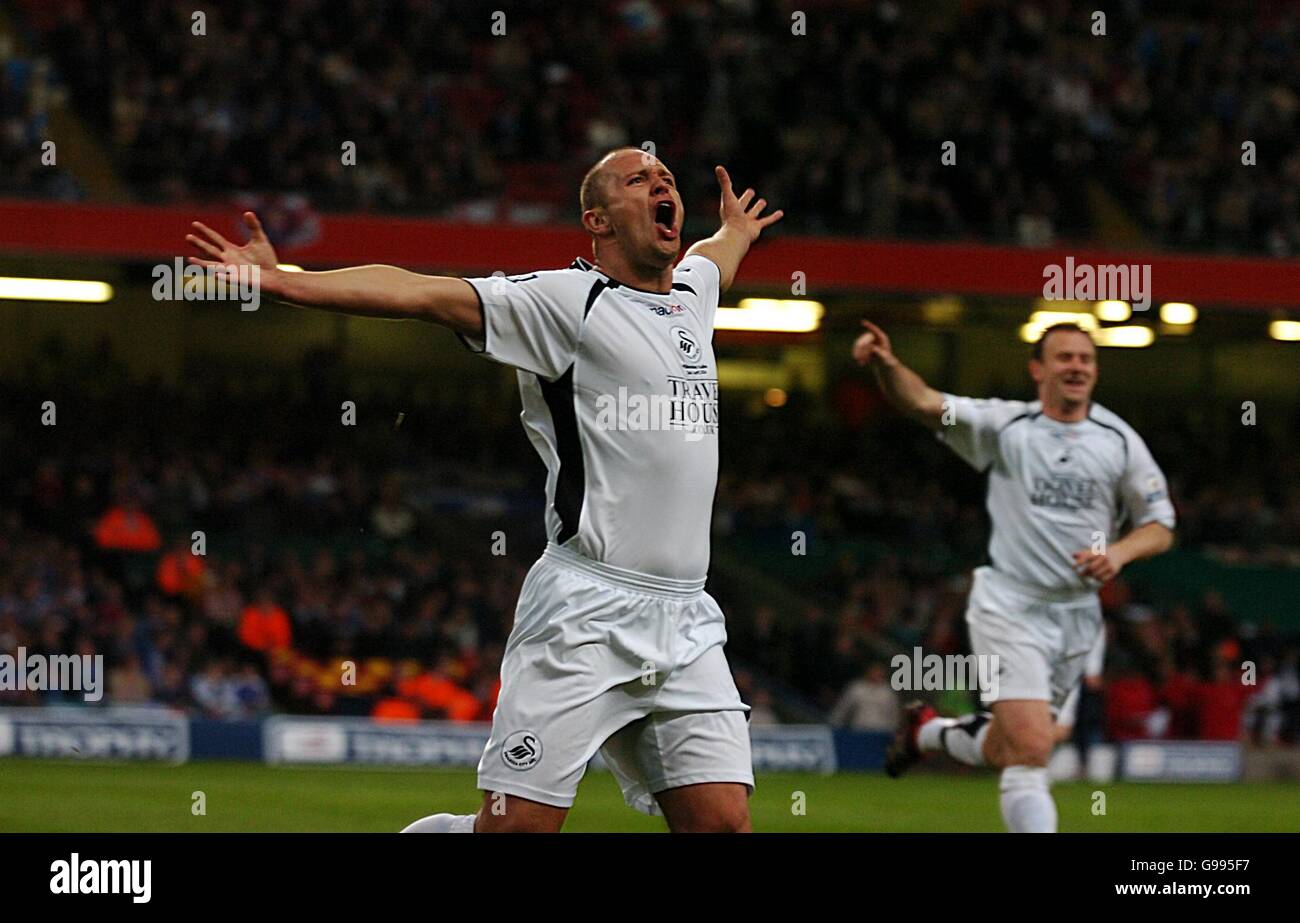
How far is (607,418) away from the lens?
19.1 feet

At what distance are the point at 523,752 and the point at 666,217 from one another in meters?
1.67

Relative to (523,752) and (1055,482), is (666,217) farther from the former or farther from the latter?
(1055,482)

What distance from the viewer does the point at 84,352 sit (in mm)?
22547

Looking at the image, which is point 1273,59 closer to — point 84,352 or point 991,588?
point 84,352

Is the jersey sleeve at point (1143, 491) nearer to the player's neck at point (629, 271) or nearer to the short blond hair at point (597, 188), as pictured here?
the player's neck at point (629, 271)

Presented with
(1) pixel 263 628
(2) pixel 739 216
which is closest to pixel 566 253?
(1) pixel 263 628

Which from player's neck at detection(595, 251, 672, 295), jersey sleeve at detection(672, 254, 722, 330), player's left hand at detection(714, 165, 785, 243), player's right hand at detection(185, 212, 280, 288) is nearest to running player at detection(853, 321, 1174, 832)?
player's left hand at detection(714, 165, 785, 243)

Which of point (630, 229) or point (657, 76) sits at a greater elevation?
point (657, 76)

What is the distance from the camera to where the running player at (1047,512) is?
8617mm

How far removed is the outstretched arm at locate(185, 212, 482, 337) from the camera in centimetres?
533

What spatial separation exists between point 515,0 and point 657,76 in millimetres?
2108

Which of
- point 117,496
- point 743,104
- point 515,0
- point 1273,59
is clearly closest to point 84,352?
point 117,496

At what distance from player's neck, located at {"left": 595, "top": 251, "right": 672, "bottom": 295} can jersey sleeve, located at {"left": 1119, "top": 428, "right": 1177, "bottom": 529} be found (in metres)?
3.46

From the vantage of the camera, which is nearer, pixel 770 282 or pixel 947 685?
pixel 947 685
